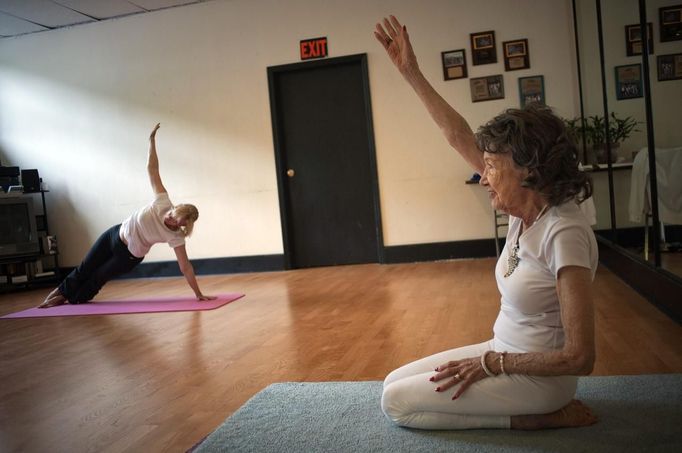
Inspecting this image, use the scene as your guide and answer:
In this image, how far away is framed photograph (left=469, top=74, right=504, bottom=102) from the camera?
234 inches

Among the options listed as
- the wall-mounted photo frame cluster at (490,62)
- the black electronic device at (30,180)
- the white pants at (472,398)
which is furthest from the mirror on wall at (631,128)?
the black electronic device at (30,180)

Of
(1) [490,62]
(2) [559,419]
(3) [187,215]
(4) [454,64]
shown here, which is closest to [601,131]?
(1) [490,62]

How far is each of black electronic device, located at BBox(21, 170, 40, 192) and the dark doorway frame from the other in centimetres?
290

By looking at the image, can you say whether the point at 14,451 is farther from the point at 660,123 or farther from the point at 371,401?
the point at 660,123

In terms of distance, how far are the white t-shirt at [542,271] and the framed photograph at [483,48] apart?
4.63 m

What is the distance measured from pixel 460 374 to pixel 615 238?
342 centimetres

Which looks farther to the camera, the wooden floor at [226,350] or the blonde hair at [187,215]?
the blonde hair at [187,215]

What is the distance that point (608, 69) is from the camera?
14.5 feet

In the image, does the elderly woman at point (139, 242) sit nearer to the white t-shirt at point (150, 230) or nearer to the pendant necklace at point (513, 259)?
the white t-shirt at point (150, 230)

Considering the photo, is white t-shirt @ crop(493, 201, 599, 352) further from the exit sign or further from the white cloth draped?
the exit sign

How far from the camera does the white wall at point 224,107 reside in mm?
6012

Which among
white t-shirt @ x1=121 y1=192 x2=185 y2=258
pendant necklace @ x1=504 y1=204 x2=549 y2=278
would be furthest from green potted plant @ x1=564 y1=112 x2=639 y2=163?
white t-shirt @ x1=121 y1=192 x2=185 y2=258

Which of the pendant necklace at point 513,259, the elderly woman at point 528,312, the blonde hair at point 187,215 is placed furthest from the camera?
the blonde hair at point 187,215

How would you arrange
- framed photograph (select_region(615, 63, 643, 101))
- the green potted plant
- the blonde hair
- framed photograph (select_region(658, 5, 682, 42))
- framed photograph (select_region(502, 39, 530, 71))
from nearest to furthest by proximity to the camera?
framed photograph (select_region(658, 5, 682, 42)), framed photograph (select_region(615, 63, 643, 101)), the green potted plant, the blonde hair, framed photograph (select_region(502, 39, 530, 71))
